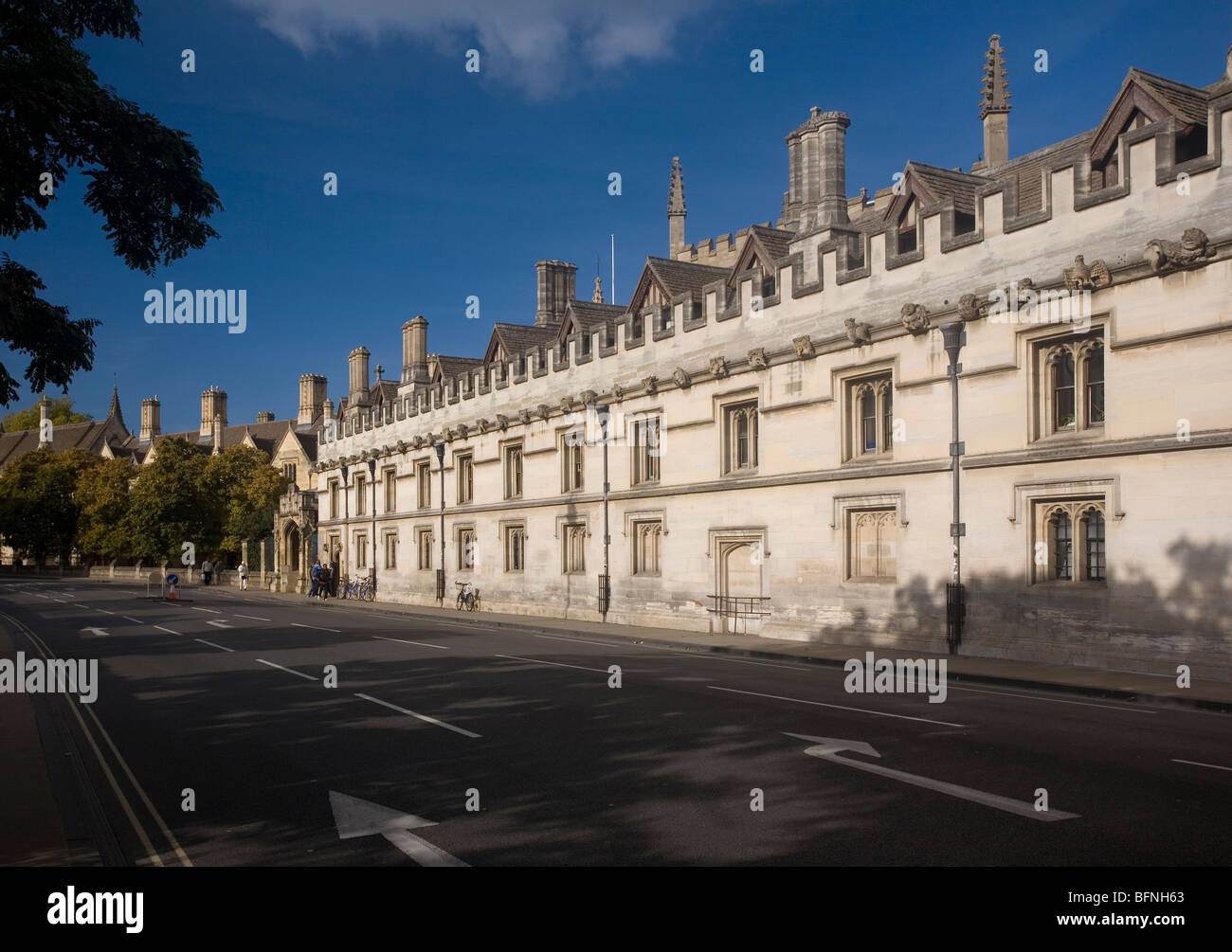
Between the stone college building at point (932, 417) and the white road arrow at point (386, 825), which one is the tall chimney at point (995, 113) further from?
the white road arrow at point (386, 825)

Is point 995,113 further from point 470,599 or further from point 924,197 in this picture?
point 470,599

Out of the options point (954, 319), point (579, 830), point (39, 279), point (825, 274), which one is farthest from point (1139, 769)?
point (825, 274)

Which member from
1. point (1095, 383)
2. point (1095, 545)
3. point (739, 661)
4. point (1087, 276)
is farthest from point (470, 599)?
point (1087, 276)

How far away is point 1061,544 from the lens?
18.8 metres

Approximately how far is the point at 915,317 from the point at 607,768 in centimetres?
1463

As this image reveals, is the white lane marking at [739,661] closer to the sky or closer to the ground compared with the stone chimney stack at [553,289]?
closer to the ground

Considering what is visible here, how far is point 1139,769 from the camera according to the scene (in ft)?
30.3

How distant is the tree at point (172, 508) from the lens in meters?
79.5

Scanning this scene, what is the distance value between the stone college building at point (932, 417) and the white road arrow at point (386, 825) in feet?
44.8

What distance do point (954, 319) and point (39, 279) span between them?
16451 millimetres

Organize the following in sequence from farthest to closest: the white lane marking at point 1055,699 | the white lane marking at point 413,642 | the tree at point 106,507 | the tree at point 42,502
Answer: the tree at point 42,502 → the tree at point 106,507 → the white lane marking at point 413,642 → the white lane marking at point 1055,699

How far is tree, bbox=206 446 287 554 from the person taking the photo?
79.1m

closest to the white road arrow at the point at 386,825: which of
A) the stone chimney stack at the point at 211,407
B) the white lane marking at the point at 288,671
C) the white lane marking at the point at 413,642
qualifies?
the white lane marking at the point at 288,671

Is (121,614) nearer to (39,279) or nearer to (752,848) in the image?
(39,279)
